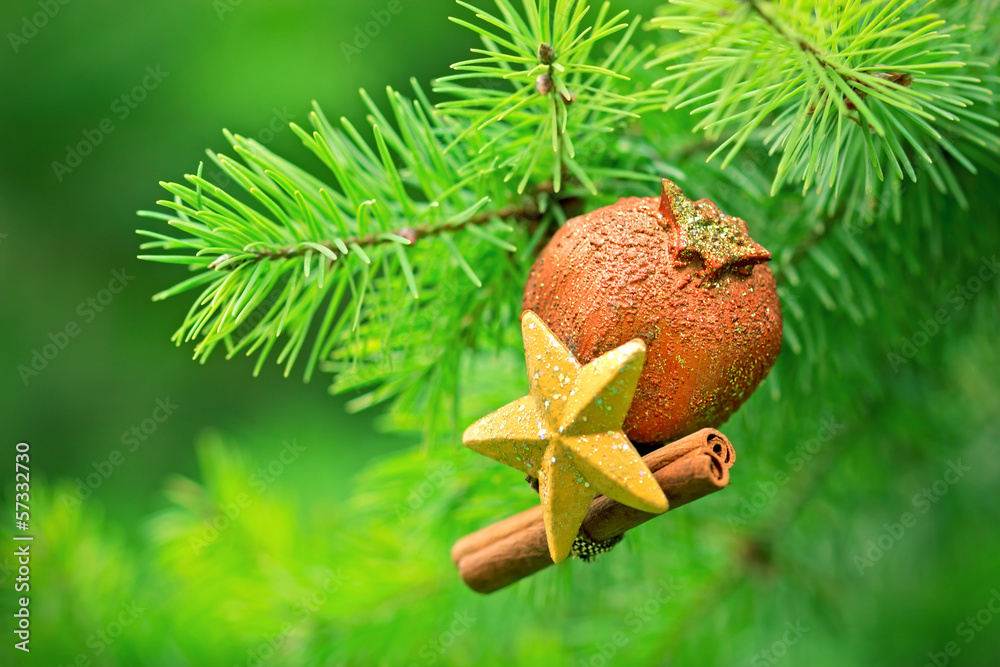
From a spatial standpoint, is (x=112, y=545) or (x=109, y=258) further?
(x=109, y=258)

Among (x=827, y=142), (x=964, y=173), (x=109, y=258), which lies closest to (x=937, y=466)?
(x=964, y=173)

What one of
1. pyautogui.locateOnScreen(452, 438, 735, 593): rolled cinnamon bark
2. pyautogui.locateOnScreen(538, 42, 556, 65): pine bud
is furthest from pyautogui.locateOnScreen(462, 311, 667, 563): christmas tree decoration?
pyautogui.locateOnScreen(538, 42, 556, 65): pine bud

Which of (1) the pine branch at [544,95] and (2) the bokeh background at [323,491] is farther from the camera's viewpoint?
(2) the bokeh background at [323,491]

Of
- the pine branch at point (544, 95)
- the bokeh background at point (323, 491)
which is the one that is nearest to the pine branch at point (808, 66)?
the pine branch at point (544, 95)

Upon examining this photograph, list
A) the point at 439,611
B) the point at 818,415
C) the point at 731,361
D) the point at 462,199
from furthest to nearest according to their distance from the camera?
the point at 439,611, the point at 818,415, the point at 462,199, the point at 731,361

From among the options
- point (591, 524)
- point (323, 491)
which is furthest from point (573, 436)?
point (323, 491)

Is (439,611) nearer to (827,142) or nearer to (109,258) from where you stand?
(827,142)

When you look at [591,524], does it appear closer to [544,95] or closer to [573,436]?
[573,436]

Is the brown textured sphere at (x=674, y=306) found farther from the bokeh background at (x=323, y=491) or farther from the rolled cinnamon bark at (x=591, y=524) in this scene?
the bokeh background at (x=323, y=491)
